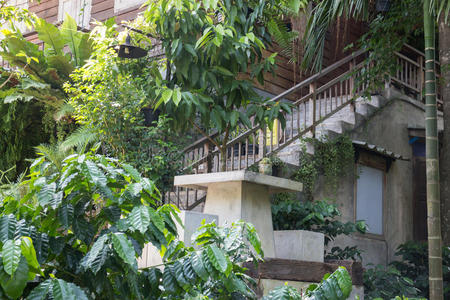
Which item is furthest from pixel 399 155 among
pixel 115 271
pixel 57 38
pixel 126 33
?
pixel 115 271

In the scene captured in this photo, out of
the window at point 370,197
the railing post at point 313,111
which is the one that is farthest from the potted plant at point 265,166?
the window at point 370,197

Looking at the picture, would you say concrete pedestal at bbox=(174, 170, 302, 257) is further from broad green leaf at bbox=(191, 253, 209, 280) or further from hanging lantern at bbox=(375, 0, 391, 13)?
hanging lantern at bbox=(375, 0, 391, 13)

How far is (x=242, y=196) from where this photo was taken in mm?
6312

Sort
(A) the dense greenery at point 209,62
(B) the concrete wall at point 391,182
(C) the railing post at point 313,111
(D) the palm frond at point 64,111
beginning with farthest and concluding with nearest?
(B) the concrete wall at point 391,182
(C) the railing post at point 313,111
(D) the palm frond at point 64,111
(A) the dense greenery at point 209,62

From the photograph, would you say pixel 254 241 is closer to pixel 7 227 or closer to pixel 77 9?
pixel 7 227

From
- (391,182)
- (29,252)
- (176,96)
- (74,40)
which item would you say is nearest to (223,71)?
(176,96)

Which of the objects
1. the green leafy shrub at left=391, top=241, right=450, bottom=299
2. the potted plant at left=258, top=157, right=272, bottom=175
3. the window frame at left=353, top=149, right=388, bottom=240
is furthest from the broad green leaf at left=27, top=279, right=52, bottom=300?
the window frame at left=353, top=149, right=388, bottom=240

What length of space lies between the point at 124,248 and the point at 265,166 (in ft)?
20.7

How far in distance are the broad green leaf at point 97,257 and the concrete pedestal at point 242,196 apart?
8.72 ft

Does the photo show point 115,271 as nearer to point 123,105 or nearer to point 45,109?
point 123,105

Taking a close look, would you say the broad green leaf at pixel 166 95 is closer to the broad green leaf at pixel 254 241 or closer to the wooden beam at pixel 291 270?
the wooden beam at pixel 291 270

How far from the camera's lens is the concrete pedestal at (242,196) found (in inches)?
248

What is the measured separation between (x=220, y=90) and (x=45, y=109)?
3761 millimetres

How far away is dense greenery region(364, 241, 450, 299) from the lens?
796 centimetres
